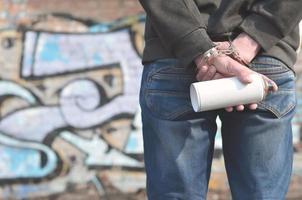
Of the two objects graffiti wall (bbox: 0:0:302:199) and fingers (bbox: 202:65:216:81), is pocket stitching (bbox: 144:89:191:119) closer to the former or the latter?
fingers (bbox: 202:65:216:81)

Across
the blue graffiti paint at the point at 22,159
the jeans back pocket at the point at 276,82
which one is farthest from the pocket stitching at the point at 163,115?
the blue graffiti paint at the point at 22,159

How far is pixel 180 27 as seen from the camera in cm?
165

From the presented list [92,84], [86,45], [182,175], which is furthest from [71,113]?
[182,175]

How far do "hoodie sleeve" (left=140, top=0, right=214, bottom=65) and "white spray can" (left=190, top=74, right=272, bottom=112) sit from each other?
12 centimetres

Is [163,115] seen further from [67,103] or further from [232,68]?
[67,103]

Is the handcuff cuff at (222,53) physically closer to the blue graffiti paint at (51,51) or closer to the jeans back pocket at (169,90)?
the jeans back pocket at (169,90)

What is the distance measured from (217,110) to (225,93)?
16 centimetres

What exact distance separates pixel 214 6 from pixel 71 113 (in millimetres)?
3338

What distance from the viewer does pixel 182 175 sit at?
5.53 feet

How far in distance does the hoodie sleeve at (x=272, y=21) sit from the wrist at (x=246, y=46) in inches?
0.6

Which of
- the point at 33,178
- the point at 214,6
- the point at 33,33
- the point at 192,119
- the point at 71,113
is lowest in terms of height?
the point at 33,178

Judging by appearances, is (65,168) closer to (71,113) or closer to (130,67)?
(71,113)

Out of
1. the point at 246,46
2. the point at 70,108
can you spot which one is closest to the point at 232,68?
the point at 246,46

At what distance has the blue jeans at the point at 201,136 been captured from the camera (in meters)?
1.68
